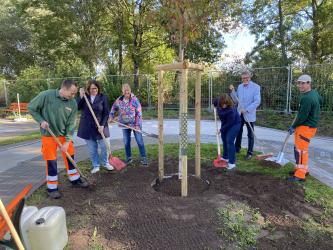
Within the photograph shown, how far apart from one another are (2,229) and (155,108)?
12237 millimetres

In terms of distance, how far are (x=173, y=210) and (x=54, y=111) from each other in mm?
2137

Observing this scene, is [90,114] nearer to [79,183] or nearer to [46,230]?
[79,183]

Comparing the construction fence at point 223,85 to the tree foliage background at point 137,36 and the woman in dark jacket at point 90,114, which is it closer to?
the tree foliage background at point 137,36

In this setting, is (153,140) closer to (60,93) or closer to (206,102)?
(60,93)

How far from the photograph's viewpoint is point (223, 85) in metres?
13.2

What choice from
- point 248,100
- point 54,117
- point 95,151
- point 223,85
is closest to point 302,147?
point 248,100

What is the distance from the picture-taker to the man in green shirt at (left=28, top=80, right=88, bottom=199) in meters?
4.22

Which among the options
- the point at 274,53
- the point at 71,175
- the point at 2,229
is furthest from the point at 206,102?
the point at 2,229

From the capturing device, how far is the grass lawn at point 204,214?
127 inches

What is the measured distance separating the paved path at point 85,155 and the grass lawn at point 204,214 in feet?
1.62

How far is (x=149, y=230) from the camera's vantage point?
3406mm

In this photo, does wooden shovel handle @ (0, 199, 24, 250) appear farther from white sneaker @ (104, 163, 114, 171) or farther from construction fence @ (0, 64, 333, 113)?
construction fence @ (0, 64, 333, 113)

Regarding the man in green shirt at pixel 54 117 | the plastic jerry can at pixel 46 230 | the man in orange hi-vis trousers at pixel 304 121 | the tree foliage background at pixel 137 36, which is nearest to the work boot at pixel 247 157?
the man in orange hi-vis trousers at pixel 304 121

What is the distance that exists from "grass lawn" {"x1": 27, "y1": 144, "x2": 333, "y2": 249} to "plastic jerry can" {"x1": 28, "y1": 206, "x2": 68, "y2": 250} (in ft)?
1.02
